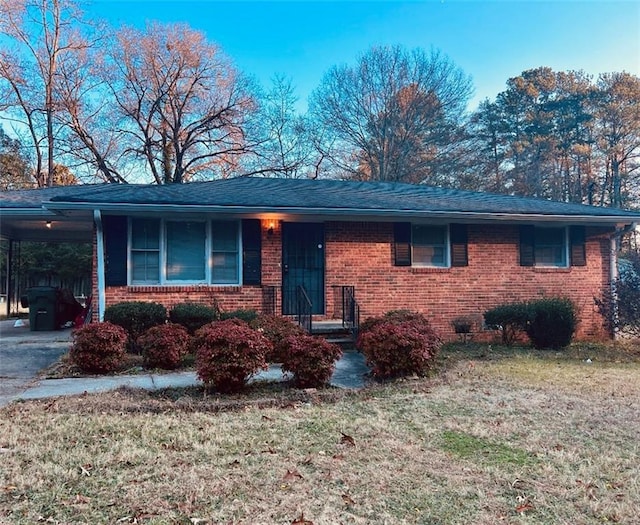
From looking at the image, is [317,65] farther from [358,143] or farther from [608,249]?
[608,249]

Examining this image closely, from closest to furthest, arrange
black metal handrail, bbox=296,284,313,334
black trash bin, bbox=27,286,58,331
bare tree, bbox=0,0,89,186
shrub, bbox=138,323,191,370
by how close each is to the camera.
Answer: shrub, bbox=138,323,191,370 → black metal handrail, bbox=296,284,313,334 → black trash bin, bbox=27,286,58,331 → bare tree, bbox=0,0,89,186

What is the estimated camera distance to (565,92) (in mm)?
27531

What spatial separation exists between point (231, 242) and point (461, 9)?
7985 millimetres

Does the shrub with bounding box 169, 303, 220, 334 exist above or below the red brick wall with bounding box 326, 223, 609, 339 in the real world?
below

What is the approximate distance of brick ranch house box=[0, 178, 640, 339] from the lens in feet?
29.0

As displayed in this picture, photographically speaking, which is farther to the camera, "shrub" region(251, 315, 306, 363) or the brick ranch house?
the brick ranch house

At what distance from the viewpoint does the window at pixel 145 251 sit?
356 inches

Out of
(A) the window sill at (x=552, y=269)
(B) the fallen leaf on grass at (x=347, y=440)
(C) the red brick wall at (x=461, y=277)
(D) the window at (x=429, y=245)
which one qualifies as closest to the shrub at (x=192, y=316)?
(C) the red brick wall at (x=461, y=277)

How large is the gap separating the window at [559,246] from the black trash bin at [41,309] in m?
11.0

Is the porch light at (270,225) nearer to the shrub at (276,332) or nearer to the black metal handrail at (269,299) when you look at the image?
the black metal handrail at (269,299)

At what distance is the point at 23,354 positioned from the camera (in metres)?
7.95

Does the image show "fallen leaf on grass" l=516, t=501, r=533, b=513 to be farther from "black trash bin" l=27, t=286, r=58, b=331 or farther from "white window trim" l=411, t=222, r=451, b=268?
"black trash bin" l=27, t=286, r=58, b=331

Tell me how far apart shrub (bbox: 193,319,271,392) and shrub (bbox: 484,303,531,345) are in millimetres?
5702

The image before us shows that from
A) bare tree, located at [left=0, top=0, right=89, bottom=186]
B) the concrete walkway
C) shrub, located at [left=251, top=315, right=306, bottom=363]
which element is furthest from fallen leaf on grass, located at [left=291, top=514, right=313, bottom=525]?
bare tree, located at [left=0, top=0, right=89, bottom=186]
